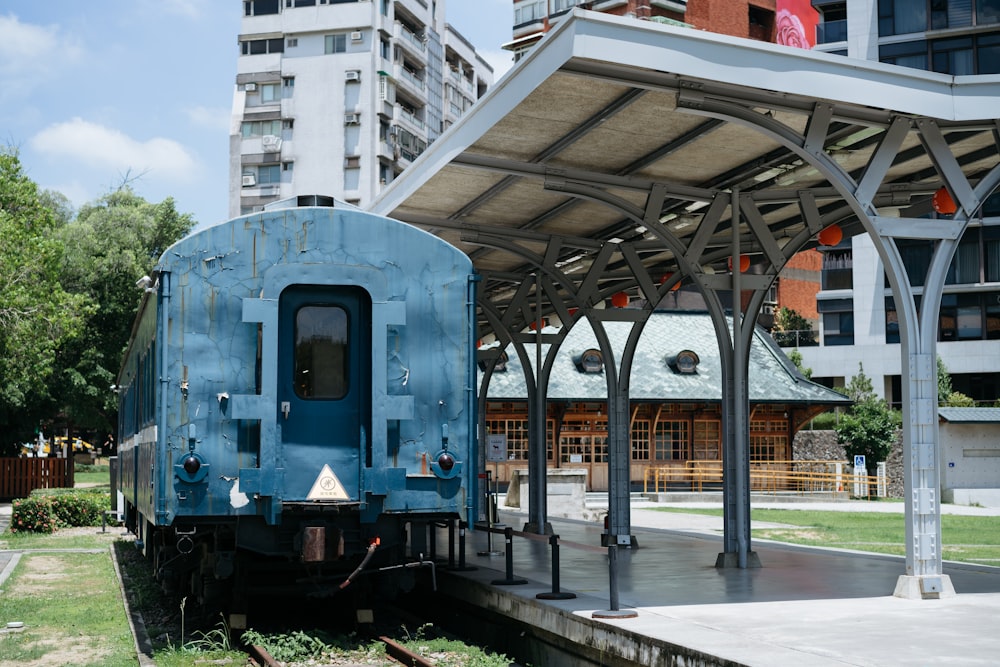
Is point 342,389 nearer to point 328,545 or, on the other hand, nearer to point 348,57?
point 328,545

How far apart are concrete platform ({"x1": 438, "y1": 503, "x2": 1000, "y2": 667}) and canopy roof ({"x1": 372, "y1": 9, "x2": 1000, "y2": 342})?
11.4 ft

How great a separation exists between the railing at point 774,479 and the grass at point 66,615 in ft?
82.4

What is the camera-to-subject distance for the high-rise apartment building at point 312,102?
63.6 meters

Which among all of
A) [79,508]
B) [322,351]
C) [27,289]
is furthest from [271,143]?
[322,351]

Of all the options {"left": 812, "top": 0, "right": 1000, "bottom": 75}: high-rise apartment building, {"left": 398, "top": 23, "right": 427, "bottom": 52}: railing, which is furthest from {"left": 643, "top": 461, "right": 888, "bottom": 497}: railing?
{"left": 398, "top": 23, "right": 427, "bottom": 52}: railing

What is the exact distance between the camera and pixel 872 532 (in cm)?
2298

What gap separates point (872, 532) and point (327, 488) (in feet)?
52.6

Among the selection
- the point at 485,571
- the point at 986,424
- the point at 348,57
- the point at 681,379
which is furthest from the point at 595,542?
the point at 348,57

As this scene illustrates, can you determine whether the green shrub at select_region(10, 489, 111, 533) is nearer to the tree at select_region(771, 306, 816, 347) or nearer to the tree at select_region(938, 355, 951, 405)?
the tree at select_region(938, 355, 951, 405)

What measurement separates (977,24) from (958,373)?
15.7 metres

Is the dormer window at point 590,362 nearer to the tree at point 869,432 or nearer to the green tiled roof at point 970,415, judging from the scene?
the tree at point 869,432

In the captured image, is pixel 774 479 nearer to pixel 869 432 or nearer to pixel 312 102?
pixel 869 432

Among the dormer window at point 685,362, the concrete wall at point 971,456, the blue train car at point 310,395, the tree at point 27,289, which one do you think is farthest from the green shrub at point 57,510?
the concrete wall at point 971,456

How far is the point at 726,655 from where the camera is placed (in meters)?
7.63
